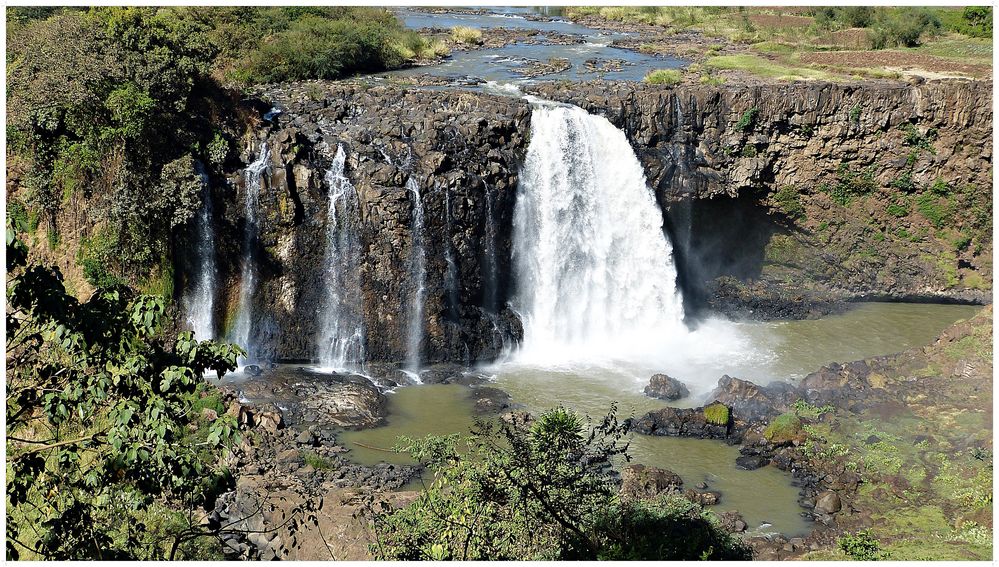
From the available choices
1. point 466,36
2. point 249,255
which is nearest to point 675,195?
point 249,255

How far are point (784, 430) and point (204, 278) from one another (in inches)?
620

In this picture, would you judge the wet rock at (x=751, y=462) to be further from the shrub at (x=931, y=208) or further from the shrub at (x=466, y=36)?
the shrub at (x=466, y=36)

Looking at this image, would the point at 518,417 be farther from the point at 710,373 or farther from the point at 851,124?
the point at 851,124

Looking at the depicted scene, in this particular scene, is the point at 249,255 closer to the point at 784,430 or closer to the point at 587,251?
the point at 587,251

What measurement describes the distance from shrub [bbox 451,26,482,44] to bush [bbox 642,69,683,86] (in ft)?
38.1

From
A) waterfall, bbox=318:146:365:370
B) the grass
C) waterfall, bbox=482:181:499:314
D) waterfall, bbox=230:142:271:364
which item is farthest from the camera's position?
the grass

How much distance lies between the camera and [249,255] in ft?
85.8

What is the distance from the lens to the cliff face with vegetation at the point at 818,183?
31.1 metres

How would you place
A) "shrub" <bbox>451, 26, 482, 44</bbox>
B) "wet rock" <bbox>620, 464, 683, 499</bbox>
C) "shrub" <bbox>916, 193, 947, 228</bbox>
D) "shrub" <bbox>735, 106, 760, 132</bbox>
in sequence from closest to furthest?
"wet rock" <bbox>620, 464, 683, 499</bbox> → "shrub" <bbox>735, 106, 760, 132</bbox> → "shrub" <bbox>916, 193, 947, 228</bbox> → "shrub" <bbox>451, 26, 482, 44</bbox>

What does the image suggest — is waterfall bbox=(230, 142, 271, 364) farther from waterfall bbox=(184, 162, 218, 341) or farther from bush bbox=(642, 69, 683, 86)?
bush bbox=(642, 69, 683, 86)

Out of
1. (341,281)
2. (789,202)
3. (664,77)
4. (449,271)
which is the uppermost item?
(664,77)

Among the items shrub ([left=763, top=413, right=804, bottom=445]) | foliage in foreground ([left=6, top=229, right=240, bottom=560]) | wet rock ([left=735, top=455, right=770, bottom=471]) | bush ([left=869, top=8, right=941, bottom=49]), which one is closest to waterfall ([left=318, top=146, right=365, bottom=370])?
wet rock ([left=735, top=455, right=770, bottom=471])

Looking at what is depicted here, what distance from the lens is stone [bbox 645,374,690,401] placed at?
25203mm

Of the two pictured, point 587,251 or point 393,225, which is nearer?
point 393,225
